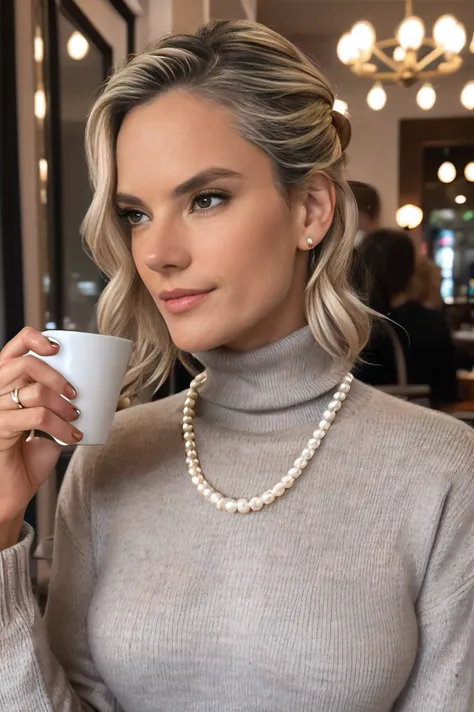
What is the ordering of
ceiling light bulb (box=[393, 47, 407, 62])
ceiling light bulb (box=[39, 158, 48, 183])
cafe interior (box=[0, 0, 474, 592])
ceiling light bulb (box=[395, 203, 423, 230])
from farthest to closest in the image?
1. ceiling light bulb (box=[395, 203, 423, 230])
2. ceiling light bulb (box=[393, 47, 407, 62])
3. ceiling light bulb (box=[39, 158, 48, 183])
4. cafe interior (box=[0, 0, 474, 592])

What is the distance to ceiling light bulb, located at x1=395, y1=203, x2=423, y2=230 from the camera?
5.02 meters

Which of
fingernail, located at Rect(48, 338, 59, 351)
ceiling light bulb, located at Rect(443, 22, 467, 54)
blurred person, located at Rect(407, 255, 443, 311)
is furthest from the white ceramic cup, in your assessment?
ceiling light bulb, located at Rect(443, 22, 467, 54)

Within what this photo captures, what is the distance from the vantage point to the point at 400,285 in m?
2.46

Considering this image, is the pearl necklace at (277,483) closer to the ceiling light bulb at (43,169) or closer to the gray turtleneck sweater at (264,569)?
the gray turtleneck sweater at (264,569)

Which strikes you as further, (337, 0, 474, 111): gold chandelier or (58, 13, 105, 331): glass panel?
(337, 0, 474, 111): gold chandelier

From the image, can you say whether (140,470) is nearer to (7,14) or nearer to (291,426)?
(291,426)

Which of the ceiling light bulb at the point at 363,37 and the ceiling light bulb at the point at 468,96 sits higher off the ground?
the ceiling light bulb at the point at 363,37

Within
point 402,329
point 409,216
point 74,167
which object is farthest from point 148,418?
point 409,216

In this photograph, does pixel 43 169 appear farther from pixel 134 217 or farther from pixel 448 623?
pixel 448 623

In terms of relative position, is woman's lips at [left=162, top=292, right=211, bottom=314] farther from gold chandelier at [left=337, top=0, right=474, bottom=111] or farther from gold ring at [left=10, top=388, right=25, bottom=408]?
gold chandelier at [left=337, top=0, right=474, bottom=111]

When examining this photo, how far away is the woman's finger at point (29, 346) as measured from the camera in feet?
2.27

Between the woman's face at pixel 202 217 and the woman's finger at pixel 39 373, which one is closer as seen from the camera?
the woman's finger at pixel 39 373

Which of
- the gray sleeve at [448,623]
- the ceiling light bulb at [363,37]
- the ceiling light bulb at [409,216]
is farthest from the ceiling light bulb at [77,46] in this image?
→ the ceiling light bulb at [409,216]

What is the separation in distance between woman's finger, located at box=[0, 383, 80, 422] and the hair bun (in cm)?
50
